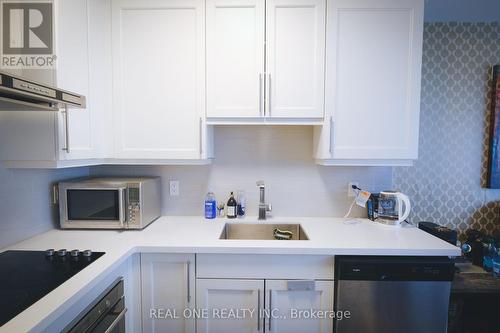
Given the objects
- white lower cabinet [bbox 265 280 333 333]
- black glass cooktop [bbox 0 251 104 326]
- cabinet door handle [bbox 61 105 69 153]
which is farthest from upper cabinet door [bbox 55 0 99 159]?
white lower cabinet [bbox 265 280 333 333]

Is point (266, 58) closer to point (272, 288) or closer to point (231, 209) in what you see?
point (231, 209)

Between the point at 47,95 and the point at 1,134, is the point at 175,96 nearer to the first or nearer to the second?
the point at 47,95

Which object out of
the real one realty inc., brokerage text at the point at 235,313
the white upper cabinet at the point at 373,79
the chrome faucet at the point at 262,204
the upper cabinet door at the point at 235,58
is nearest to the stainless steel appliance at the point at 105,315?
the real one realty inc., brokerage text at the point at 235,313

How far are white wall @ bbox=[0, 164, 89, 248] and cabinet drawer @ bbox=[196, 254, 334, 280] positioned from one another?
98 centimetres

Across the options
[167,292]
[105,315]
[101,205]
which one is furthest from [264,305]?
[101,205]

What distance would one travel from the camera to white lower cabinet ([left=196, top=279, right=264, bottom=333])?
142 centimetres

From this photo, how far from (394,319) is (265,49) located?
1.68 m

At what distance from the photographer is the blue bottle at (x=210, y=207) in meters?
1.90

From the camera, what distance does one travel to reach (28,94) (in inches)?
34.3

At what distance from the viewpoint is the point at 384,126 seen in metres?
1.61

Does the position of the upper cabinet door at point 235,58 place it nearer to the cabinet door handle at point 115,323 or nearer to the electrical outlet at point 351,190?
the electrical outlet at point 351,190

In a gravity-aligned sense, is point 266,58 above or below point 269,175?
above

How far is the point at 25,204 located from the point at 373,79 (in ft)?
7.00

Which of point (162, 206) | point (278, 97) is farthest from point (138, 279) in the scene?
point (278, 97)
